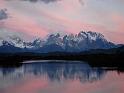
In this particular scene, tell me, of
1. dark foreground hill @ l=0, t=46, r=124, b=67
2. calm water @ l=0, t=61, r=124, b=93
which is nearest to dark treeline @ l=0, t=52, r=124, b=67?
dark foreground hill @ l=0, t=46, r=124, b=67

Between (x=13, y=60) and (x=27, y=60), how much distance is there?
416 cm

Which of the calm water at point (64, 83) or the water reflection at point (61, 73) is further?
the water reflection at point (61, 73)

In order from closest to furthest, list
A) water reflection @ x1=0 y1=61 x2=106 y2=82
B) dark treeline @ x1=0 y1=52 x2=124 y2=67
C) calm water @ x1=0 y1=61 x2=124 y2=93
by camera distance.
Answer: calm water @ x1=0 y1=61 x2=124 y2=93
water reflection @ x1=0 y1=61 x2=106 y2=82
dark treeline @ x1=0 y1=52 x2=124 y2=67

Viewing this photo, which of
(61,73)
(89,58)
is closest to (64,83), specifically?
(61,73)

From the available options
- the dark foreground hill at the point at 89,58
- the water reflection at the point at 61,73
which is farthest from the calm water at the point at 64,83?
the dark foreground hill at the point at 89,58

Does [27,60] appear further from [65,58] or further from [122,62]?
[122,62]

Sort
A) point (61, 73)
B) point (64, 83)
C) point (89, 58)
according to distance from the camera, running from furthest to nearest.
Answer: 1. point (89, 58)
2. point (61, 73)
3. point (64, 83)

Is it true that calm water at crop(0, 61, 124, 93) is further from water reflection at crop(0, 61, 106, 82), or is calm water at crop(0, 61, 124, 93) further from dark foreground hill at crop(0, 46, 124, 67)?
dark foreground hill at crop(0, 46, 124, 67)

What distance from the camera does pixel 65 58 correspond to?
29.4 meters

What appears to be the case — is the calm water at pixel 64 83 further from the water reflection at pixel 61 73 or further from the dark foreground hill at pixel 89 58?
the dark foreground hill at pixel 89 58

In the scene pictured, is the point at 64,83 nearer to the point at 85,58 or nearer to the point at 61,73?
the point at 61,73

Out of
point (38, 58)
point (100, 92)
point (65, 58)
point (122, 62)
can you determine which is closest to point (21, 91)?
point (100, 92)

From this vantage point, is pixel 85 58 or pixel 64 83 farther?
pixel 85 58

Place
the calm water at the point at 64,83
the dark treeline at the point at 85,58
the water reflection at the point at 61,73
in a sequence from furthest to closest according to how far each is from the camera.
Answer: the dark treeline at the point at 85,58 < the water reflection at the point at 61,73 < the calm water at the point at 64,83
